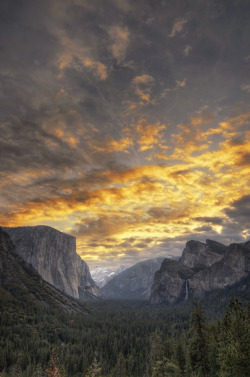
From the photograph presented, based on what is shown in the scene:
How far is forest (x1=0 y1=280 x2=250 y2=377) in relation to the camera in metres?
36.2

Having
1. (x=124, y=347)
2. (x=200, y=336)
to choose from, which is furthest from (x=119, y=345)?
(x=200, y=336)

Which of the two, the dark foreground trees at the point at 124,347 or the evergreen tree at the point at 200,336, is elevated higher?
the evergreen tree at the point at 200,336

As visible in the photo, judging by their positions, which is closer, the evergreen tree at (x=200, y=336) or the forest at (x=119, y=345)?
the forest at (x=119, y=345)

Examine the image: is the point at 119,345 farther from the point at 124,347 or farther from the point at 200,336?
the point at 200,336

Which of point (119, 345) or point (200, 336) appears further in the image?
point (119, 345)

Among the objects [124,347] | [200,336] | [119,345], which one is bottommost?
[124,347]

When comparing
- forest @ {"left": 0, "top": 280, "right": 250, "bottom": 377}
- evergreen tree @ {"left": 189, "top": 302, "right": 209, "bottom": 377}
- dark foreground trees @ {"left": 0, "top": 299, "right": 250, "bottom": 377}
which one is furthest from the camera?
evergreen tree @ {"left": 189, "top": 302, "right": 209, "bottom": 377}

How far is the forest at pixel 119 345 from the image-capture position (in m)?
36.2

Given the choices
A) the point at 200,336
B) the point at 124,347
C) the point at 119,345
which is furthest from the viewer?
the point at 124,347

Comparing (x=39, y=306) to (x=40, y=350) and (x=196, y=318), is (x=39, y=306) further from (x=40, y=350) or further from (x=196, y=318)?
(x=196, y=318)

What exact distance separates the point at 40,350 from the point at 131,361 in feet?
145

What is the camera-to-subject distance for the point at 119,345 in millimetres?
127125

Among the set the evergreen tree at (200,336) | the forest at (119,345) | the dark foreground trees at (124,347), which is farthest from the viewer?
the evergreen tree at (200,336)

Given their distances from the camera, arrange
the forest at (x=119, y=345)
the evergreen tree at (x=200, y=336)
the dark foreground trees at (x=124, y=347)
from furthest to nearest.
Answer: the evergreen tree at (x=200, y=336) → the forest at (x=119, y=345) → the dark foreground trees at (x=124, y=347)
